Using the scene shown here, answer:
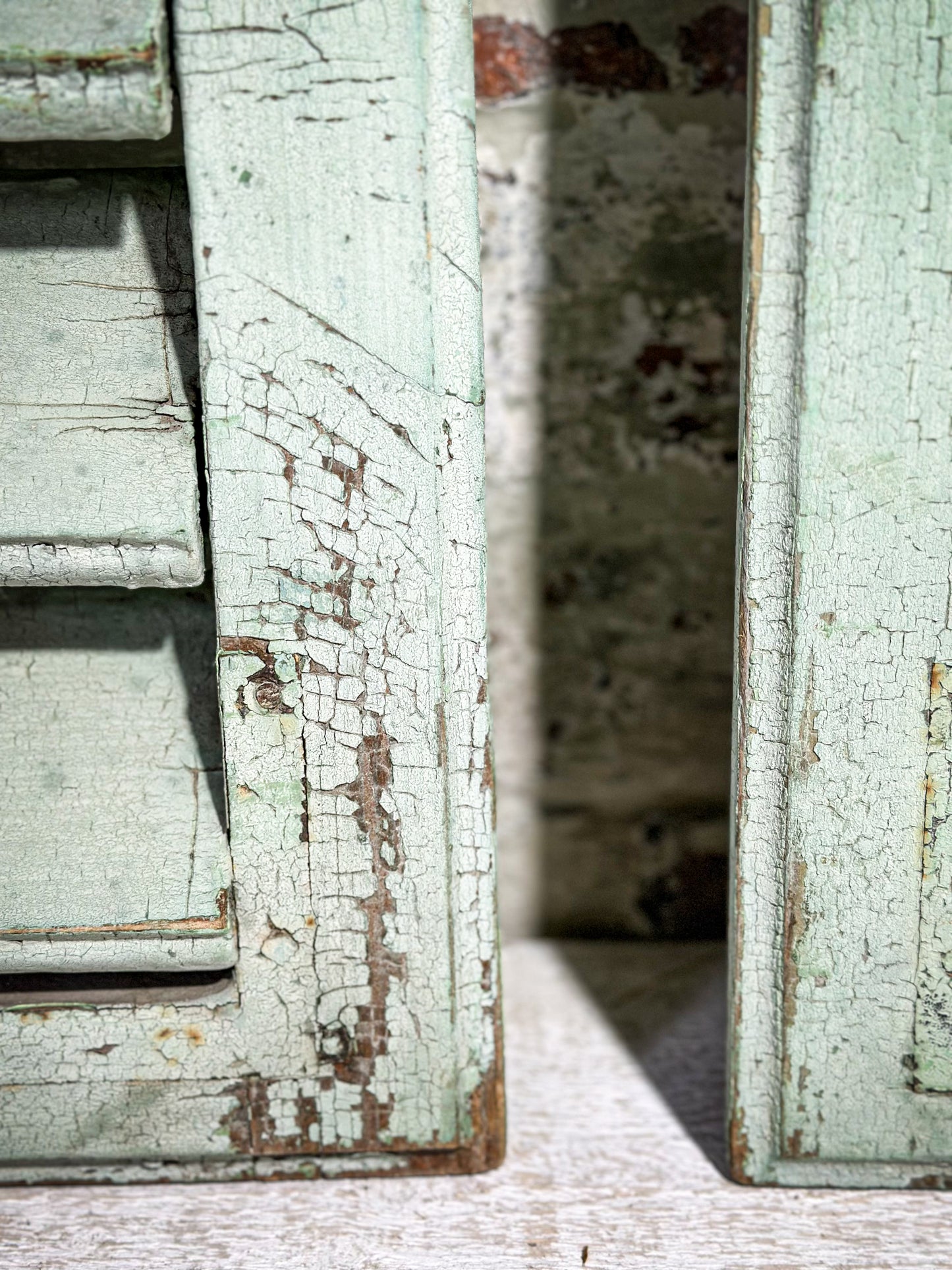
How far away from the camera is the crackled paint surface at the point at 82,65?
779 millimetres

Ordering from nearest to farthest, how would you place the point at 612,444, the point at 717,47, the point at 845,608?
the point at 845,608, the point at 717,47, the point at 612,444

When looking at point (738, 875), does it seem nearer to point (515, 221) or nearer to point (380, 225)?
point (380, 225)

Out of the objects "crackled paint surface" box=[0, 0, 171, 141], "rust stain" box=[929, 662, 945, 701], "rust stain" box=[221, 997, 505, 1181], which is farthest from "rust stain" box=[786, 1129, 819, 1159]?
"crackled paint surface" box=[0, 0, 171, 141]

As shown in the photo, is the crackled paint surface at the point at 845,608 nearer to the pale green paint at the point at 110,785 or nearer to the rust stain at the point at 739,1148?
the rust stain at the point at 739,1148

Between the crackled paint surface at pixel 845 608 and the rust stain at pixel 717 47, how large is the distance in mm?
541

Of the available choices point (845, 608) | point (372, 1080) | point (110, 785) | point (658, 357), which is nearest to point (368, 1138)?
point (372, 1080)

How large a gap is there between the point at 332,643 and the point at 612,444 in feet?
2.09

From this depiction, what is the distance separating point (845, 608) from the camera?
0.94m

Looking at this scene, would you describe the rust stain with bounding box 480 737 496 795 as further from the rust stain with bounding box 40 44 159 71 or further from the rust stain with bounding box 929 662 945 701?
the rust stain with bounding box 40 44 159 71

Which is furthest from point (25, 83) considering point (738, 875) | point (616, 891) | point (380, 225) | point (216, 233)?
point (616, 891)

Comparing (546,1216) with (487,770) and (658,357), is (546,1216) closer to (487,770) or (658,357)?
(487,770)

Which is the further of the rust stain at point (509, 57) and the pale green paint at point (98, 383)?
the rust stain at point (509, 57)

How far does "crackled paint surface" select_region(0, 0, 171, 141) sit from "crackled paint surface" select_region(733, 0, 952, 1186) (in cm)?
48

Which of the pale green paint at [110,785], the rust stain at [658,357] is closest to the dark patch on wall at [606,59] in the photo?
the rust stain at [658,357]
